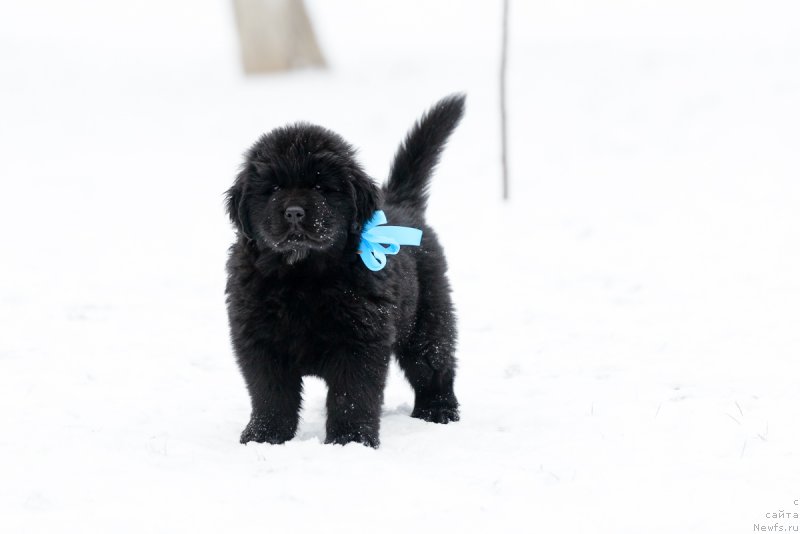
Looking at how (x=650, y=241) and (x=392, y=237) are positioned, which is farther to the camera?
(x=650, y=241)

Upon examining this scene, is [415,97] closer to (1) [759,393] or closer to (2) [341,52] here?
(2) [341,52]

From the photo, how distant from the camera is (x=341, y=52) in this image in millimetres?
17438

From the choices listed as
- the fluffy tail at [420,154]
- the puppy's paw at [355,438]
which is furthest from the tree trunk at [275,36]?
the puppy's paw at [355,438]

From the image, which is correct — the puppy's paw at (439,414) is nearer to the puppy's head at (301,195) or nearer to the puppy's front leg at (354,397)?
the puppy's front leg at (354,397)

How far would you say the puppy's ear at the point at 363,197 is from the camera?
12.9 feet

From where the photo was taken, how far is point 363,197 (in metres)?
3.97

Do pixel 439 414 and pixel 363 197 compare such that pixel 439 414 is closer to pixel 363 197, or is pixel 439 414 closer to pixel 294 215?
pixel 363 197

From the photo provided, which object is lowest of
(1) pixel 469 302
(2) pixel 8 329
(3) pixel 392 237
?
(1) pixel 469 302

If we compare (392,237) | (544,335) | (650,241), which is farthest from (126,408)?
(650,241)

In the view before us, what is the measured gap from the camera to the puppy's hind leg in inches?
184

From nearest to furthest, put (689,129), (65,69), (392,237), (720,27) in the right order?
(392,237) → (689,129) → (65,69) → (720,27)

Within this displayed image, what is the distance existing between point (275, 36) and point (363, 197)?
34.5ft

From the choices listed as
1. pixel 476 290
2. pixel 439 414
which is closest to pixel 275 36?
pixel 476 290

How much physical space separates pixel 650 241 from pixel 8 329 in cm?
496
